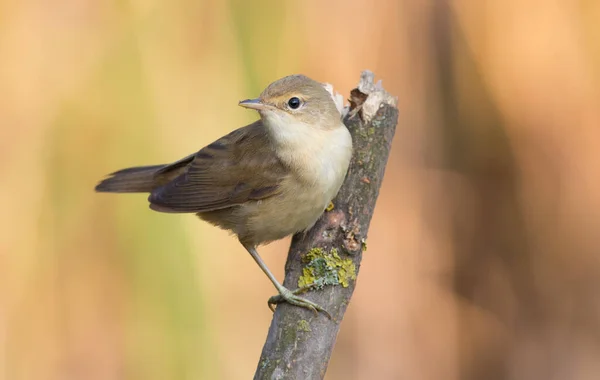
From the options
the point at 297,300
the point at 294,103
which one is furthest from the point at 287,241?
the point at 297,300

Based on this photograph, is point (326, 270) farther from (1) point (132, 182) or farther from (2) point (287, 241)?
(2) point (287, 241)

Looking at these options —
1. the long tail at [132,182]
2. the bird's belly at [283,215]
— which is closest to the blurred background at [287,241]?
the long tail at [132,182]

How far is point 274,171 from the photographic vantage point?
270 centimetres

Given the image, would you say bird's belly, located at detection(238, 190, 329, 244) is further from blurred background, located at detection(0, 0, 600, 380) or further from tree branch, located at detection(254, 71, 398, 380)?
blurred background, located at detection(0, 0, 600, 380)

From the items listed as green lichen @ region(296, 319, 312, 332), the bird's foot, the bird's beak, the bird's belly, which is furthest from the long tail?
green lichen @ region(296, 319, 312, 332)

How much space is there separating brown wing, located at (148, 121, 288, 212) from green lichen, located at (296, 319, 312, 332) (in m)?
0.64

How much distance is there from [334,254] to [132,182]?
3.79 ft

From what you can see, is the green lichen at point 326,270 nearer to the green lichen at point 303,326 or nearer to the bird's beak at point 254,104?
the green lichen at point 303,326

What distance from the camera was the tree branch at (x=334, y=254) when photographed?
2146 millimetres

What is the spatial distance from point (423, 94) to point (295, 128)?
1.46m

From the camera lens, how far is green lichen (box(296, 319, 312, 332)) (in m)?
2.21

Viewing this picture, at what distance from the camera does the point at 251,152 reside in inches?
109

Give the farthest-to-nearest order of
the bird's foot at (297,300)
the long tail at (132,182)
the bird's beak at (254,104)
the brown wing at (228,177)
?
1. the long tail at (132,182)
2. the brown wing at (228,177)
3. the bird's beak at (254,104)
4. the bird's foot at (297,300)

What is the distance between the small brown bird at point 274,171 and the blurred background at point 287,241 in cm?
65
